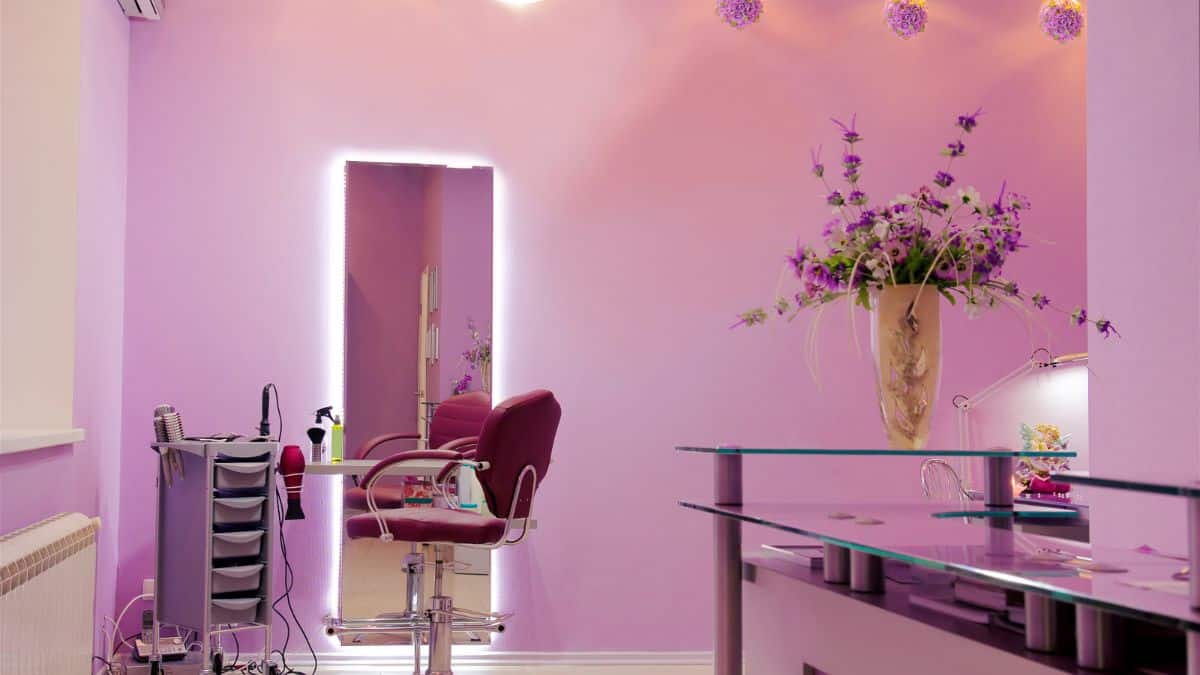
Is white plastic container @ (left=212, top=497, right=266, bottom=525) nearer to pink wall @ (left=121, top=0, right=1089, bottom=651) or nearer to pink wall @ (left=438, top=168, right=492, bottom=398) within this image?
pink wall @ (left=121, top=0, right=1089, bottom=651)

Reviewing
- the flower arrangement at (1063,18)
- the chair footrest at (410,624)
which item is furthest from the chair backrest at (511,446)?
the flower arrangement at (1063,18)

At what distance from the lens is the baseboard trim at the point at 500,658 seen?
4348mm

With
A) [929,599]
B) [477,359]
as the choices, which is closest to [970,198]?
[929,599]

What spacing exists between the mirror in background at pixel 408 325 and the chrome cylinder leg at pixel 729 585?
9.08ft

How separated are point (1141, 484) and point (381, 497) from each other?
3.83 m

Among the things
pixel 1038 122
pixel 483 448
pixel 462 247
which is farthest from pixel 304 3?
pixel 1038 122

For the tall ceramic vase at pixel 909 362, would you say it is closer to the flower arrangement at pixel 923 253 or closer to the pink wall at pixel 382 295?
the flower arrangement at pixel 923 253

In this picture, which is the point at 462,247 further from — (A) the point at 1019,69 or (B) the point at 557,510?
(A) the point at 1019,69

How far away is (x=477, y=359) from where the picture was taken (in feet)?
14.9

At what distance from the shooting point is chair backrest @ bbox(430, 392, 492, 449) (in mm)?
4477

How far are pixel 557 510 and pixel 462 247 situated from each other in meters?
1.14

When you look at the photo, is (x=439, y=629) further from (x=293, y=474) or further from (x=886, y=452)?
(x=886, y=452)

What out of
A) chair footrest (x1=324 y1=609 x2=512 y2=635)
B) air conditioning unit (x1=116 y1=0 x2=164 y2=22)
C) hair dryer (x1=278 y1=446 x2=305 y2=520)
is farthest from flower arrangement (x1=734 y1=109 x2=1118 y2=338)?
air conditioning unit (x1=116 y1=0 x2=164 y2=22)

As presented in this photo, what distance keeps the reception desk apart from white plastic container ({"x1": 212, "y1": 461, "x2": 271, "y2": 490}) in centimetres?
241
